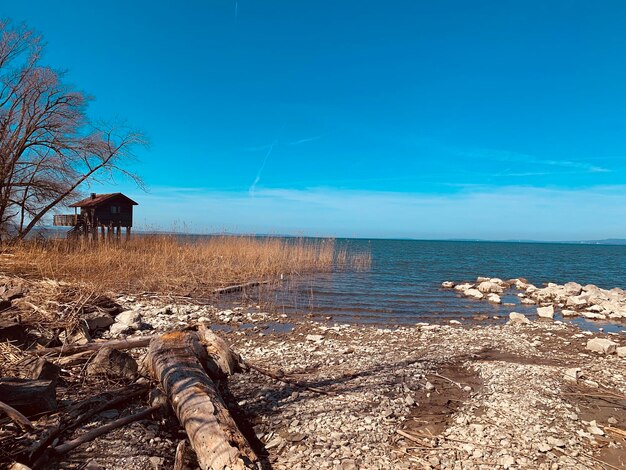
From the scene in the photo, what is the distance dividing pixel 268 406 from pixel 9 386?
Answer: 7.93 feet

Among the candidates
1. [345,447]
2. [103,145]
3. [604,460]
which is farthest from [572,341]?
[103,145]

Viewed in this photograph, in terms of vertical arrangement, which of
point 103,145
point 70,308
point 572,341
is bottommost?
point 572,341

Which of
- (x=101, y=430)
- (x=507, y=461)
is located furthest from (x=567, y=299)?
(x=101, y=430)

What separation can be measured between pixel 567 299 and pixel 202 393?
48.3 feet

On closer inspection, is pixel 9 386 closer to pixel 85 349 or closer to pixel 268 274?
pixel 85 349

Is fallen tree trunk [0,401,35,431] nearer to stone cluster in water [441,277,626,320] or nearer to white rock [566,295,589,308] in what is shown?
stone cluster in water [441,277,626,320]

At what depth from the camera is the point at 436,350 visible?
680 cm

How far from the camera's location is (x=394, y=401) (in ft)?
14.2

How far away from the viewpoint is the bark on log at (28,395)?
3.12 metres

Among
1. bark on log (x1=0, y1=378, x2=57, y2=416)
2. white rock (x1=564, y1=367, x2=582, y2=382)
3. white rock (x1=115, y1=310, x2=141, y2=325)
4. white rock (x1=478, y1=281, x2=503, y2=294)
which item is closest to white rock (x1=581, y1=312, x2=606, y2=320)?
white rock (x1=478, y1=281, x2=503, y2=294)

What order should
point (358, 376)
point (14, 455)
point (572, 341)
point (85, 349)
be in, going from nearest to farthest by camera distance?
1. point (14, 455)
2. point (85, 349)
3. point (358, 376)
4. point (572, 341)

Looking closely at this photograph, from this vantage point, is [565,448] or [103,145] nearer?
[565,448]

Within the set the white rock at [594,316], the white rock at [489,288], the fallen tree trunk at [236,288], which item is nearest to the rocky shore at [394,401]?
the fallen tree trunk at [236,288]

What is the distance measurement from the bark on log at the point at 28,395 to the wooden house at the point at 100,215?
21.2 metres
